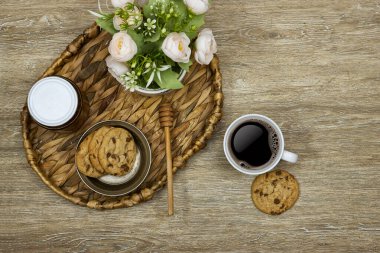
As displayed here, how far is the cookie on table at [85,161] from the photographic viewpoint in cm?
99

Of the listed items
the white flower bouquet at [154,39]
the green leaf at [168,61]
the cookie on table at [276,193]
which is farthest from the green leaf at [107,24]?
the cookie on table at [276,193]

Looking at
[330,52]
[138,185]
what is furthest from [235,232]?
[330,52]

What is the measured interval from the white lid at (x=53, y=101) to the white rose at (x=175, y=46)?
238mm

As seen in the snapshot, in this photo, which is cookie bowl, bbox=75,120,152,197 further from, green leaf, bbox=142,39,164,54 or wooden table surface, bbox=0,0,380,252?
green leaf, bbox=142,39,164,54

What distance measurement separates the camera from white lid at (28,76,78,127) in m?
0.96

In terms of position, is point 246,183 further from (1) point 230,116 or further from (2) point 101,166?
(2) point 101,166

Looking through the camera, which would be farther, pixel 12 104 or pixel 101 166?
pixel 12 104

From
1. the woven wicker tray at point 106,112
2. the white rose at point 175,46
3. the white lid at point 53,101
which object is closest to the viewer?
the white rose at point 175,46

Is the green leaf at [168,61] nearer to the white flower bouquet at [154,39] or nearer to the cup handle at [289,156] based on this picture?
the white flower bouquet at [154,39]

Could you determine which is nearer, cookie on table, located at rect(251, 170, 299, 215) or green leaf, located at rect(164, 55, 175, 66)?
green leaf, located at rect(164, 55, 175, 66)

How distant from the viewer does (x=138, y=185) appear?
3.32 feet

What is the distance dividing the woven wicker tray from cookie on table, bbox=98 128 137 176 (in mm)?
82

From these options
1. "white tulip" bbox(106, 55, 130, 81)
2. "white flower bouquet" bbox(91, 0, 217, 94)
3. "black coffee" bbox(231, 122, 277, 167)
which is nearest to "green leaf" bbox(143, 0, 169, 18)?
"white flower bouquet" bbox(91, 0, 217, 94)

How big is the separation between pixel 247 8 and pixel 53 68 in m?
0.46
